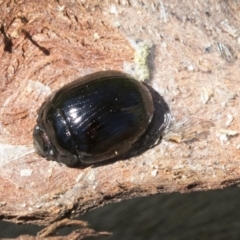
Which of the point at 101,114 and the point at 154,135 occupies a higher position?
the point at 101,114

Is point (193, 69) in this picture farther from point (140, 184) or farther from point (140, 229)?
point (140, 229)

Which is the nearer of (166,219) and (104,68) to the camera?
(104,68)

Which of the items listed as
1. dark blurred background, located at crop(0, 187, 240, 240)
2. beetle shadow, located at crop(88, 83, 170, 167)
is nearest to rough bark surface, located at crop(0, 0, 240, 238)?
beetle shadow, located at crop(88, 83, 170, 167)

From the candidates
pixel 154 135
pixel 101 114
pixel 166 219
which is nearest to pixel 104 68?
pixel 101 114

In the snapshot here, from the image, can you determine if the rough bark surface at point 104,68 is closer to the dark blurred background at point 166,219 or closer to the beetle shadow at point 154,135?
the beetle shadow at point 154,135

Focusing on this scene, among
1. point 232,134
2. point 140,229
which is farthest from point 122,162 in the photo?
point 140,229

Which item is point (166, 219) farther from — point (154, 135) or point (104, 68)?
point (104, 68)

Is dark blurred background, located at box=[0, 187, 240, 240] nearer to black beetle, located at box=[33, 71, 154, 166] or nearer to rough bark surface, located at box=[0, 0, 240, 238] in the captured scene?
rough bark surface, located at box=[0, 0, 240, 238]
